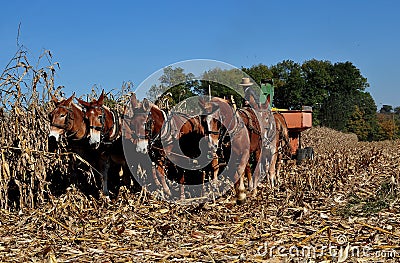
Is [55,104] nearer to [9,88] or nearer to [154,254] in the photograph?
[9,88]

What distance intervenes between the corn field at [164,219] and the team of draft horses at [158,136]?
0.44 metres

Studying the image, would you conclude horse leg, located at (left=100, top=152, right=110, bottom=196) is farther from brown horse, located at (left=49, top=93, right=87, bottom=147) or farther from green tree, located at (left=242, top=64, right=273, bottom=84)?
green tree, located at (left=242, top=64, right=273, bottom=84)

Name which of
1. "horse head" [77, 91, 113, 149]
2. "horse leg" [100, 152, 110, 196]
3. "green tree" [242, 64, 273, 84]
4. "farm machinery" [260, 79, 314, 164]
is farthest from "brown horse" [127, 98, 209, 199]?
"green tree" [242, 64, 273, 84]

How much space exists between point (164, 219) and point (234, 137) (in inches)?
84.3

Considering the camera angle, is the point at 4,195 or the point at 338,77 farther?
the point at 338,77

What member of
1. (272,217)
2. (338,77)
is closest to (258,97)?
(272,217)

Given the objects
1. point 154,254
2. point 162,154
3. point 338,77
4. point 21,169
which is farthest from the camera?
point 338,77

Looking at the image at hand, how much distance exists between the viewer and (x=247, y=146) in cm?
905

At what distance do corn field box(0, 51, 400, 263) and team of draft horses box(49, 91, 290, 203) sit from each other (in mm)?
436

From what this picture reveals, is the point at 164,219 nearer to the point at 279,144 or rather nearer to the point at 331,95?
the point at 279,144

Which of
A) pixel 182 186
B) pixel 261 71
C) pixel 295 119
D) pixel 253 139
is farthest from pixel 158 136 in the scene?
pixel 261 71

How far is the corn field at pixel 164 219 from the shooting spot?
5.65 meters

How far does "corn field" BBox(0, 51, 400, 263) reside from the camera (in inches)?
Result: 223

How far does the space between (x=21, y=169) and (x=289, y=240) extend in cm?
419
